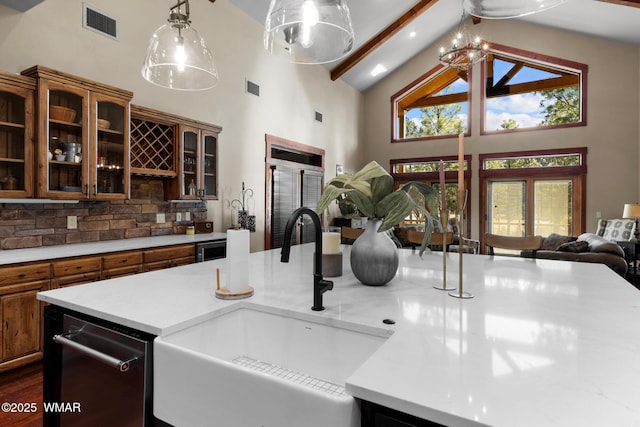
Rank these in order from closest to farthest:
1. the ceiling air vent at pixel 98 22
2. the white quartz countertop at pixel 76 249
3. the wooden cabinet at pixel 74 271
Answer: the white quartz countertop at pixel 76 249, the wooden cabinet at pixel 74 271, the ceiling air vent at pixel 98 22

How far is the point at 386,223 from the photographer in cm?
120

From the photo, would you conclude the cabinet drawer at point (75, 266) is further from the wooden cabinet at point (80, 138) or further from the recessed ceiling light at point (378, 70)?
the recessed ceiling light at point (378, 70)

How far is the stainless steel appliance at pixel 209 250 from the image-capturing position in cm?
367

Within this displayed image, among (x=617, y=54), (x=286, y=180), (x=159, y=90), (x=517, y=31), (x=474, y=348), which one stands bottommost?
(x=474, y=348)

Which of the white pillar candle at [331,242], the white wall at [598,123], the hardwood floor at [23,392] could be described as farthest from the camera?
the white wall at [598,123]

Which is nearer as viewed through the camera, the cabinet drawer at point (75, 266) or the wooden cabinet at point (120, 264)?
the cabinet drawer at point (75, 266)

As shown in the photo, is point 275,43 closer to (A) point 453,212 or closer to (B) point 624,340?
(B) point 624,340

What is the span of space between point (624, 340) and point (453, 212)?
7.82 m

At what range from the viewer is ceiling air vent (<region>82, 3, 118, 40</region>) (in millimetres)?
3309

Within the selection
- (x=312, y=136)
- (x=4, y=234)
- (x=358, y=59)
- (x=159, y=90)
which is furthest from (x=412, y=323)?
(x=358, y=59)

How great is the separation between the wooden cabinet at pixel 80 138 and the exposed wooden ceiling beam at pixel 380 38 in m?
5.01

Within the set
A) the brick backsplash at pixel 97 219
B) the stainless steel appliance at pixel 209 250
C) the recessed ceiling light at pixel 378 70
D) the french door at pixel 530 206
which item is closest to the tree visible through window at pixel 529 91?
the french door at pixel 530 206

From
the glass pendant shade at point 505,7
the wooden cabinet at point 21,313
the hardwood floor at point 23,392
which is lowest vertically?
the hardwood floor at point 23,392

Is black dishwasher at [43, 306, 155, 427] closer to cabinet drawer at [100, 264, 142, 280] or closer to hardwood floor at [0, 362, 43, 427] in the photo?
hardwood floor at [0, 362, 43, 427]
